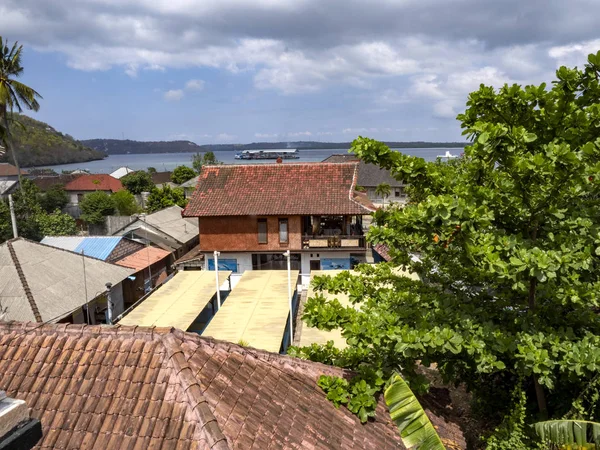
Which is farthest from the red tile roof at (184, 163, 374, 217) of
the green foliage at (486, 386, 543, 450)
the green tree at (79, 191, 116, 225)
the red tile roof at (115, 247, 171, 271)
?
the green tree at (79, 191, 116, 225)

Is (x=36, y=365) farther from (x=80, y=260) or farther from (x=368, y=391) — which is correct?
(x=80, y=260)

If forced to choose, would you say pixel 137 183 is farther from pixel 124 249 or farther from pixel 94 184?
pixel 124 249

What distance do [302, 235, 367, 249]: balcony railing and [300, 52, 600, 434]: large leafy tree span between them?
19.0 meters

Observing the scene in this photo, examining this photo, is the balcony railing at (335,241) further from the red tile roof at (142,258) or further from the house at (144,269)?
the house at (144,269)

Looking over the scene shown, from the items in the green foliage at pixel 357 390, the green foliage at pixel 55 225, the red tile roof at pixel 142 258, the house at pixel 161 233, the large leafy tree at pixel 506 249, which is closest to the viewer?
the large leafy tree at pixel 506 249

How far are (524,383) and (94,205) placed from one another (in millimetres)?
44054

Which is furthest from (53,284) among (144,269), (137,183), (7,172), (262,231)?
(7,172)

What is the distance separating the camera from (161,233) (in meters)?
32.9

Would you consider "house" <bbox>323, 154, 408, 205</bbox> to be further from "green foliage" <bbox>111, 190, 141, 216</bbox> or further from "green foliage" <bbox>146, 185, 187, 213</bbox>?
"green foliage" <bbox>111, 190, 141, 216</bbox>

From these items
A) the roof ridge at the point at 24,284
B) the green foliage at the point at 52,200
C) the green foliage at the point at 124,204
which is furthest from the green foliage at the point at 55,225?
the roof ridge at the point at 24,284

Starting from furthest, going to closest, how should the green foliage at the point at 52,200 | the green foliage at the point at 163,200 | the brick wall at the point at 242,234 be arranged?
the green foliage at the point at 163,200 → the green foliage at the point at 52,200 → the brick wall at the point at 242,234

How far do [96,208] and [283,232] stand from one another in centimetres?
2576

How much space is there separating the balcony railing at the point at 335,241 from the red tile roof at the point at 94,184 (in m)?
44.1

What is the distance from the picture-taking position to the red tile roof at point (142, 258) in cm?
2532
